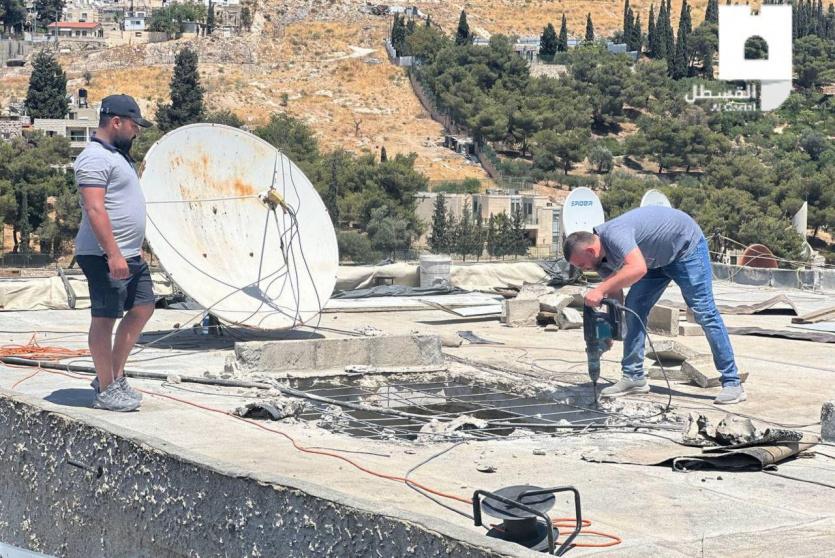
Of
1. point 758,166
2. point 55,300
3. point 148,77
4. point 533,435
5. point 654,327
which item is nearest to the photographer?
point 533,435

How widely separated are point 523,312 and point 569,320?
28.3 inches

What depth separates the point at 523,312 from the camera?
589 inches

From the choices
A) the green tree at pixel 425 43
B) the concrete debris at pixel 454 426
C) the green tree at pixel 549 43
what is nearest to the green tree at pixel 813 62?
the green tree at pixel 549 43

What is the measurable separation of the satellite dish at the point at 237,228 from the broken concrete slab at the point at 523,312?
2.28 metres

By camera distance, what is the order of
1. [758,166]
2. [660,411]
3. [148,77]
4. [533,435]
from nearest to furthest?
[533,435] → [660,411] → [758,166] → [148,77]

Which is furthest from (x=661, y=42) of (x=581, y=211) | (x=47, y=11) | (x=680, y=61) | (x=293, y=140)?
(x=581, y=211)

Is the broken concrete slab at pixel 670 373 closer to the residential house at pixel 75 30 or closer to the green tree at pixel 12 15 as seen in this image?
the residential house at pixel 75 30

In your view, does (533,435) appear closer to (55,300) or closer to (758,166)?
(55,300)

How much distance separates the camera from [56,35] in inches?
5320

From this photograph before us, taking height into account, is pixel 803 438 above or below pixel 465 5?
below

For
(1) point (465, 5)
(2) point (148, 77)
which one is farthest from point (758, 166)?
(1) point (465, 5)

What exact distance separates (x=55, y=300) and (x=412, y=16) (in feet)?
382

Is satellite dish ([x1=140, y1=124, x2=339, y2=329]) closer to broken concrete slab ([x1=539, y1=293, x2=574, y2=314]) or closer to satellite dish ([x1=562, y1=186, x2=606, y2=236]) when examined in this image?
broken concrete slab ([x1=539, y1=293, x2=574, y2=314])

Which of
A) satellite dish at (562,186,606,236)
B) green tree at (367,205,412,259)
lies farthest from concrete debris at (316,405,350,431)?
green tree at (367,205,412,259)
